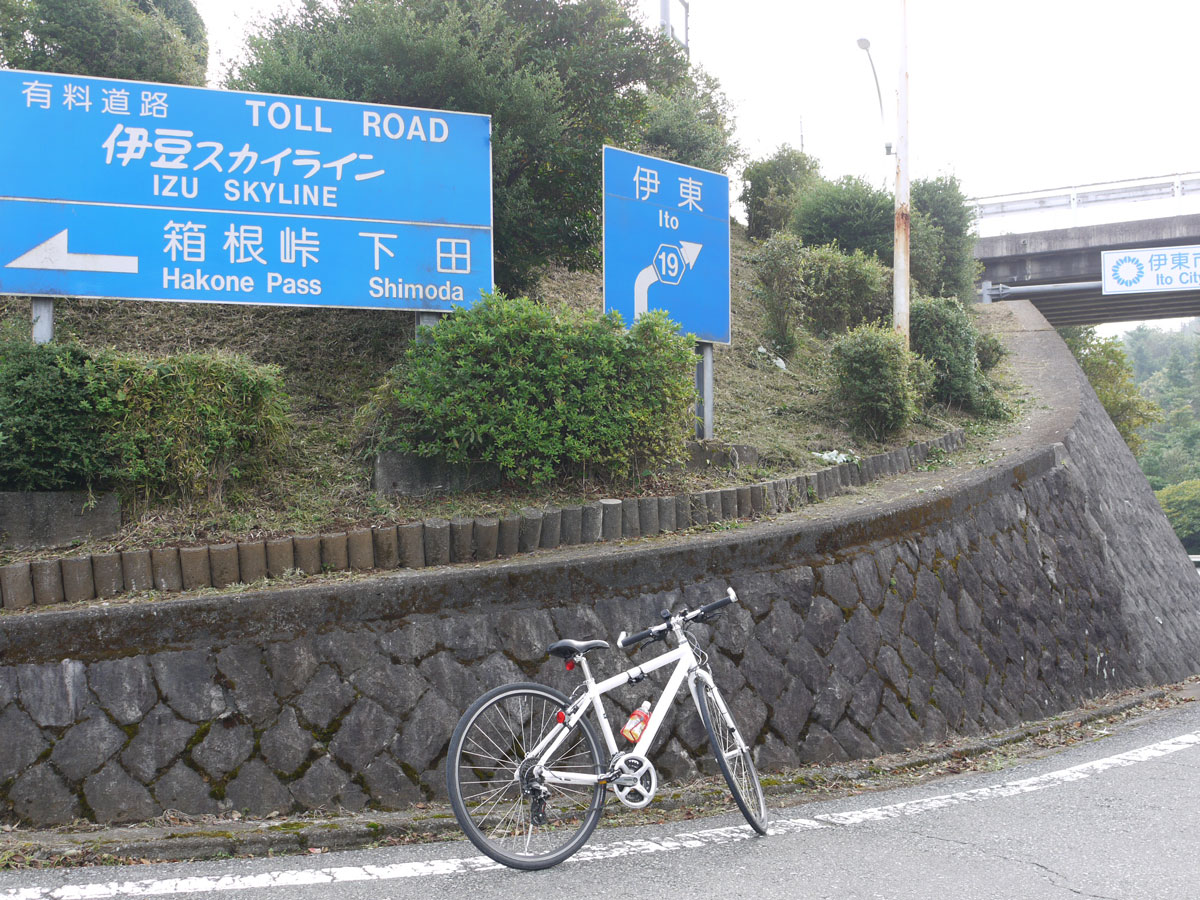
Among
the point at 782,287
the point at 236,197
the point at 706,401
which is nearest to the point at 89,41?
the point at 236,197

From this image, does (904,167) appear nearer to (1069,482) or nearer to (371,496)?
(1069,482)

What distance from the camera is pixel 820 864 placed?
385 centimetres

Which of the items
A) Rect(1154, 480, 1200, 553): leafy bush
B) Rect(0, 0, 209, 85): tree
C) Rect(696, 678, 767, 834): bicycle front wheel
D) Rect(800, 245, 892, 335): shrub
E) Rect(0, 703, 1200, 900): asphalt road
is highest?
Rect(0, 0, 209, 85): tree

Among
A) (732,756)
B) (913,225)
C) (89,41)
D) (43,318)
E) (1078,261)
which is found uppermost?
(89,41)

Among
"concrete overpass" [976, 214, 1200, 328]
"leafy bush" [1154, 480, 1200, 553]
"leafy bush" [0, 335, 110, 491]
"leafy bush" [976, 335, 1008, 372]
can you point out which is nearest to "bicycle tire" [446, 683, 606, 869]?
"leafy bush" [0, 335, 110, 491]

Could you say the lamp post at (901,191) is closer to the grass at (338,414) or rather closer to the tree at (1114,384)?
the grass at (338,414)

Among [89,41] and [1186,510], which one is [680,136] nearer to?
[89,41]

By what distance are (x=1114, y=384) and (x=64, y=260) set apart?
28087 millimetres

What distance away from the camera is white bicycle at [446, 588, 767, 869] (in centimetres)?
380

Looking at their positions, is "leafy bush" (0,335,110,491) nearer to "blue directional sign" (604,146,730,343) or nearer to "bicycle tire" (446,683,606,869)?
"bicycle tire" (446,683,606,869)

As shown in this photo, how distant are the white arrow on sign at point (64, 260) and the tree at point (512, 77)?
3462 millimetres

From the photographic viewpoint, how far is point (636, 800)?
4.07 meters

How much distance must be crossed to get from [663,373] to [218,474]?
3.25m

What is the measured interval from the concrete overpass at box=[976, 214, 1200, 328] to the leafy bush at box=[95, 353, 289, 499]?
23508 mm
